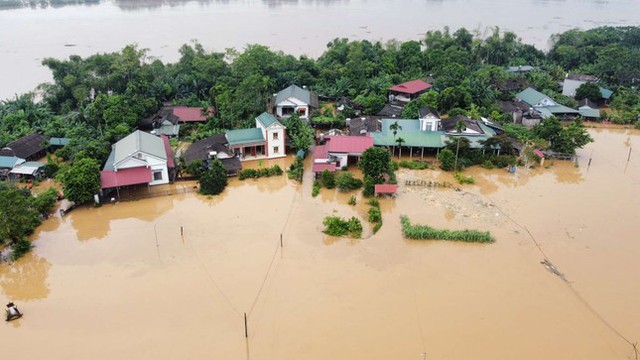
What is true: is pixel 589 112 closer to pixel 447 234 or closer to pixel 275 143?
pixel 447 234

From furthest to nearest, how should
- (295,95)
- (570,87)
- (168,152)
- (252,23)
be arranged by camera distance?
(252,23) → (570,87) → (295,95) → (168,152)

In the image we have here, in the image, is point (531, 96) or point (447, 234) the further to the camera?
point (531, 96)

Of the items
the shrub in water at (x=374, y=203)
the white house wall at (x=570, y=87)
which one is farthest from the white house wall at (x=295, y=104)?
the white house wall at (x=570, y=87)

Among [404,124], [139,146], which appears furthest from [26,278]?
[404,124]

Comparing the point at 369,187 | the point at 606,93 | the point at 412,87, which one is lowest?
the point at 369,187

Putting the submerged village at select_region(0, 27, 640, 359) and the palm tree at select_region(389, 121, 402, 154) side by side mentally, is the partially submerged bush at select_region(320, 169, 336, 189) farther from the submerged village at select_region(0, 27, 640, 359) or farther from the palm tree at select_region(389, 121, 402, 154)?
the palm tree at select_region(389, 121, 402, 154)

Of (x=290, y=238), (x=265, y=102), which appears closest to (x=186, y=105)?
(x=265, y=102)
